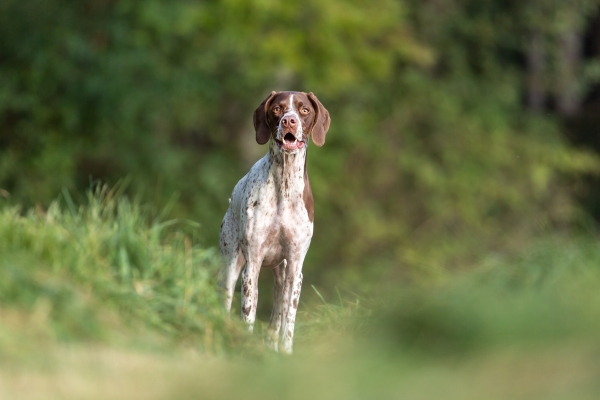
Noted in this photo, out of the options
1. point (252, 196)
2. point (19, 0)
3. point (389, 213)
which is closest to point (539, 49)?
point (389, 213)

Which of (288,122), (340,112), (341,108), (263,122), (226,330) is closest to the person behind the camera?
(226,330)

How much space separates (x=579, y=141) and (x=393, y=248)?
4.59m

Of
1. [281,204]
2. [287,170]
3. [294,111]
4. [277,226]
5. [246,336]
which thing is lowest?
[246,336]

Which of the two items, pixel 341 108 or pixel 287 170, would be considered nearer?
pixel 287 170

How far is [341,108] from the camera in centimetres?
1858

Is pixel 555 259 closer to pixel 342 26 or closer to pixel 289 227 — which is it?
pixel 289 227

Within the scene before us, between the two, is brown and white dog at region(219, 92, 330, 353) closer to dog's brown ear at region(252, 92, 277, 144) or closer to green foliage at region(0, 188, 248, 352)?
dog's brown ear at region(252, 92, 277, 144)

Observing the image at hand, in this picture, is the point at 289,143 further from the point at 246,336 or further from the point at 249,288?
the point at 246,336

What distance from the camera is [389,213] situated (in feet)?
59.7

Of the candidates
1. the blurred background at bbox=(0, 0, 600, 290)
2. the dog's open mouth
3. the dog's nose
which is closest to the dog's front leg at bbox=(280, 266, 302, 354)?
the dog's open mouth

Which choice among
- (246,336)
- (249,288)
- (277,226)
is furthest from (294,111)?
(246,336)

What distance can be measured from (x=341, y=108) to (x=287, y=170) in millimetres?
12601

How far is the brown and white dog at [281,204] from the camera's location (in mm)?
6059

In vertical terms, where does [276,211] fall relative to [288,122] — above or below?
below
